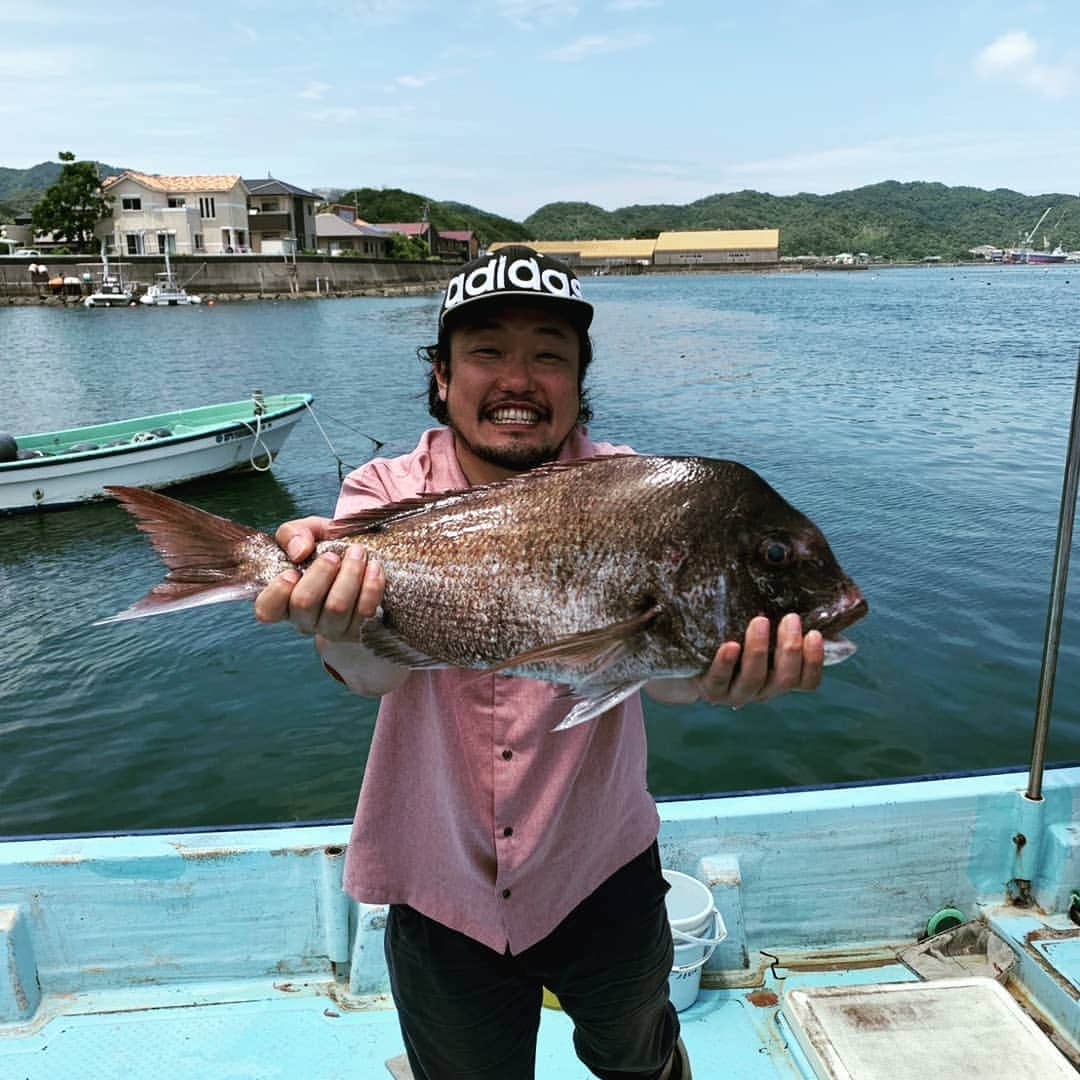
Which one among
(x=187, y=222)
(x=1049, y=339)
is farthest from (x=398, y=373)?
(x=187, y=222)

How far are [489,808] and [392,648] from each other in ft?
1.65

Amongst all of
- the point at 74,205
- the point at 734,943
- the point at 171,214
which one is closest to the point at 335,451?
the point at 734,943

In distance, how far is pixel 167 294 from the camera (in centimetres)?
7544

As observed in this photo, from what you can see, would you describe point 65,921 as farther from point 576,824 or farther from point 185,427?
point 185,427

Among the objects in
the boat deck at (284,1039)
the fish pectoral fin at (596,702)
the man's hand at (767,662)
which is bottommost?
the boat deck at (284,1039)

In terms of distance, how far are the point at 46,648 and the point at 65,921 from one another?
8.80 meters

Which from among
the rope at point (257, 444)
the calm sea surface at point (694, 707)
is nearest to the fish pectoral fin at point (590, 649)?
the calm sea surface at point (694, 707)

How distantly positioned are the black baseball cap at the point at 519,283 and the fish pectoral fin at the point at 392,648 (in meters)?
0.89

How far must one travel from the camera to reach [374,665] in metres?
2.24

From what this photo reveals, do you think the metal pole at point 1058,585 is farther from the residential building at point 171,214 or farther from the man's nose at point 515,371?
the residential building at point 171,214

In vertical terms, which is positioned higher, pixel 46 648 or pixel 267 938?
pixel 267 938

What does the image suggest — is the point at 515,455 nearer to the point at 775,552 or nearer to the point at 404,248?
the point at 775,552

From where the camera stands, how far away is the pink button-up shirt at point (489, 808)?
7.45 ft

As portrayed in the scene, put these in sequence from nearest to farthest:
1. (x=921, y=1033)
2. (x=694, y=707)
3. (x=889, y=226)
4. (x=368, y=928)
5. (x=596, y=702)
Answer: (x=596, y=702)
(x=921, y=1033)
(x=368, y=928)
(x=694, y=707)
(x=889, y=226)
